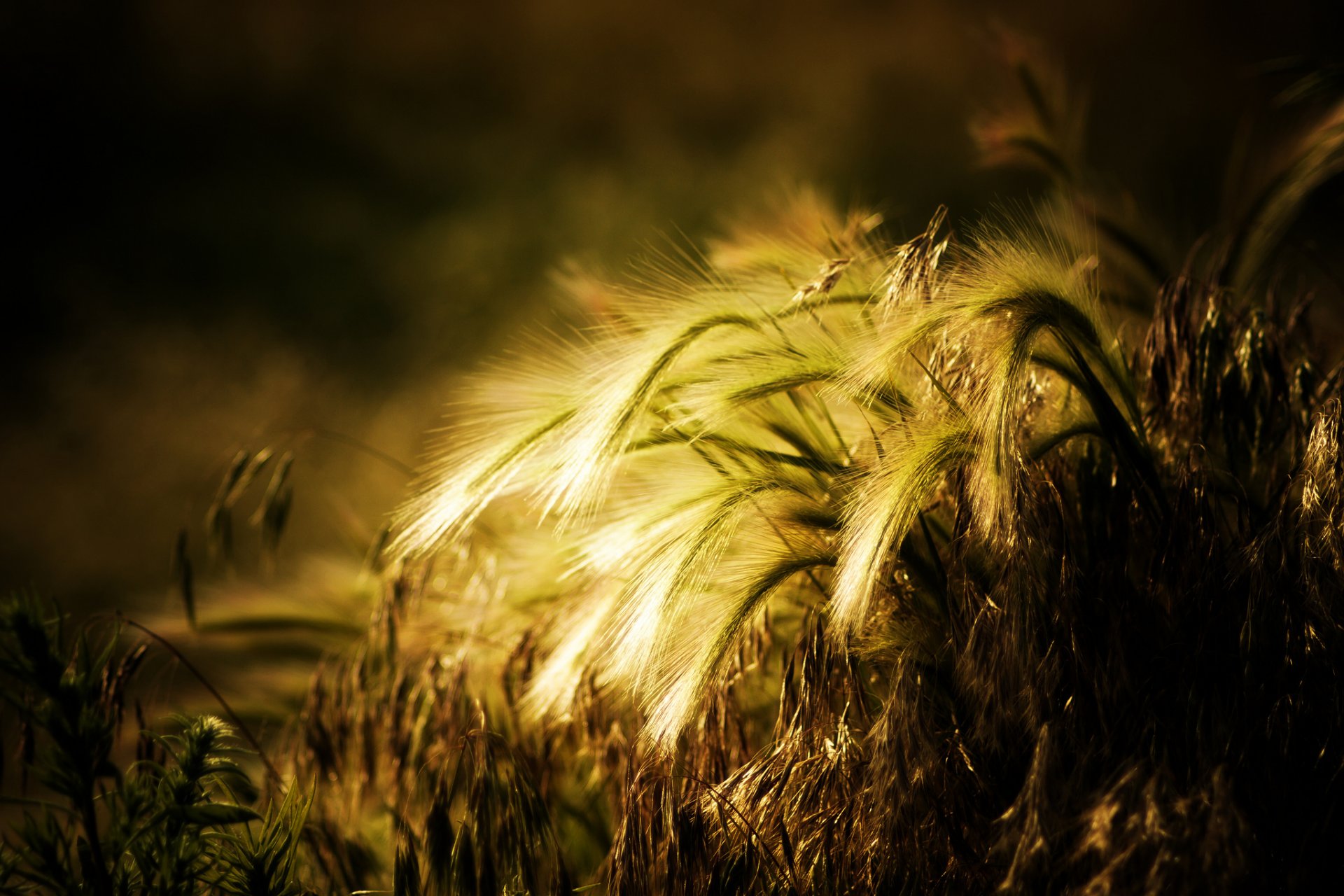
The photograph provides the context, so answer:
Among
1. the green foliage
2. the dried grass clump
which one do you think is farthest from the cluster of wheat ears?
the green foliage

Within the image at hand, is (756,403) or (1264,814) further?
(756,403)

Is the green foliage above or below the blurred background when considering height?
below

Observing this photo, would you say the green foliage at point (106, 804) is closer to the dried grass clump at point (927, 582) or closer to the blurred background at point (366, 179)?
the dried grass clump at point (927, 582)

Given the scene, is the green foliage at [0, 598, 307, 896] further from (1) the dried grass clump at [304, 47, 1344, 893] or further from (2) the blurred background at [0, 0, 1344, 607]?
(2) the blurred background at [0, 0, 1344, 607]

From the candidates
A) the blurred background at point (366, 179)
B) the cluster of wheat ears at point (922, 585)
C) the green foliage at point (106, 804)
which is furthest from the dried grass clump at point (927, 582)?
the blurred background at point (366, 179)

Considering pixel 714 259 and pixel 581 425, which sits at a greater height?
pixel 714 259

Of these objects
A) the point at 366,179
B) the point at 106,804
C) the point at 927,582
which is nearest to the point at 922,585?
the point at 927,582

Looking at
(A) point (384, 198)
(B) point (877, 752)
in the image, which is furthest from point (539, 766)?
(A) point (384, 198)

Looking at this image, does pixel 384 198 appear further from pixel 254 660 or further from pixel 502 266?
pixel 254 660
